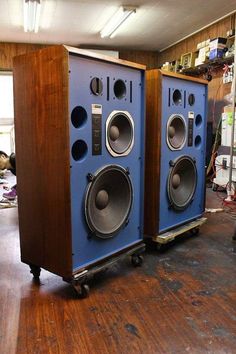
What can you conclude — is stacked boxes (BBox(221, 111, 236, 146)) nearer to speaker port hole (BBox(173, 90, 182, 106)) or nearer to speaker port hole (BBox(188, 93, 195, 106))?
speaker port hole (BBox(188, 93, 195, 106))

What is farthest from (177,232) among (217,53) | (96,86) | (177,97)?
(217,53)

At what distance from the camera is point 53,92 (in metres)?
1.42

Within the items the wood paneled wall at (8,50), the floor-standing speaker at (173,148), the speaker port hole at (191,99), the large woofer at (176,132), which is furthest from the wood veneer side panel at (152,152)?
the wood paneled wall at (8,50)

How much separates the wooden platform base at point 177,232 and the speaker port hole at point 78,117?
940 mm

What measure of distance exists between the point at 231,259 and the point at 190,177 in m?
0.65

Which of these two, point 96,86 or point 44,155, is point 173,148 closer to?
point 96,86

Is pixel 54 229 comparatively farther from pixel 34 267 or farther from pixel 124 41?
pixel 124 41

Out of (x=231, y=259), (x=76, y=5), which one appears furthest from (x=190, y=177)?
(x=76, y=5)

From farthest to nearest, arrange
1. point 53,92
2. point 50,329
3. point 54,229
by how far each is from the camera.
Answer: point 54,229
point 53,92
point 50,329

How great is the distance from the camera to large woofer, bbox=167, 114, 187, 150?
6.82ft

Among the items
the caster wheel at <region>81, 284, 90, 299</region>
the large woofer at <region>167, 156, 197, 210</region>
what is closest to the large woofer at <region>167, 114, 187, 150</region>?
the large woofer at <region>167, 156, 197, 210</region>

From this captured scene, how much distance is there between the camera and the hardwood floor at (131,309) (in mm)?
1216

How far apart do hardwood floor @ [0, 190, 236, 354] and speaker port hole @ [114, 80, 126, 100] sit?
979 mm

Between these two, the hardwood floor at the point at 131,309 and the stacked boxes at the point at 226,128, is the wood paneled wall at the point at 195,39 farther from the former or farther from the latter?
the hardwood floor at the point at 131,309
